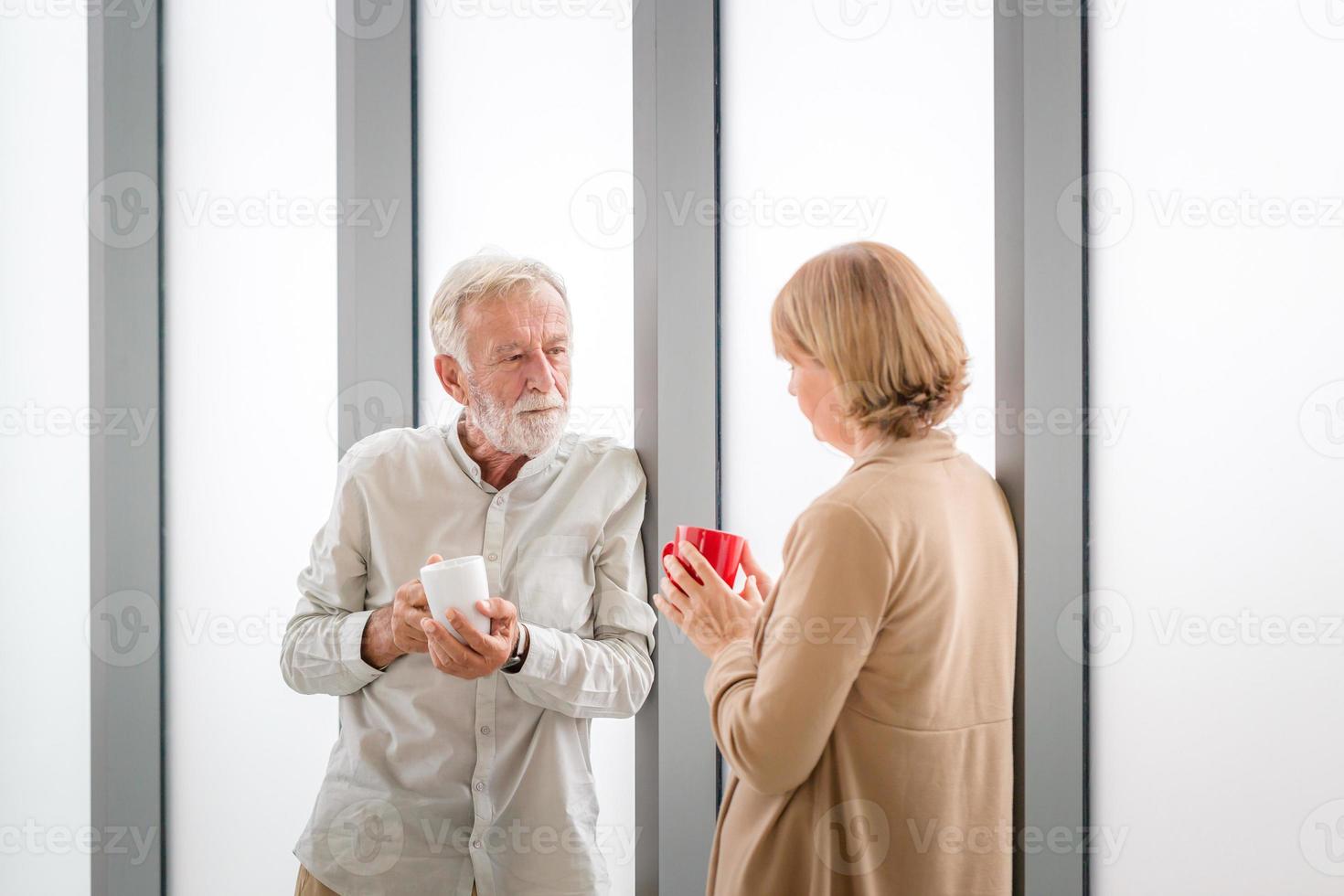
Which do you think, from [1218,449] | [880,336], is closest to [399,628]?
[880,336]

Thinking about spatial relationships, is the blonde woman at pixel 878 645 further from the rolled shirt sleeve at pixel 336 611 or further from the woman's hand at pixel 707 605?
the rolled shirt sleeve at pixel 336 611

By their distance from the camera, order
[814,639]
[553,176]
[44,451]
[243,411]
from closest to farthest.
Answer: [814,639] < [553,176] < [243,411] < [44,451]

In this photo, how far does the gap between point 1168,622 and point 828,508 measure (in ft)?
2.38

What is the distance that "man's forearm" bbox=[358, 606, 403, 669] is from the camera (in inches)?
60.4

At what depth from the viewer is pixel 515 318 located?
A: 154 cm

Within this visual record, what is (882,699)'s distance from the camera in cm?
112

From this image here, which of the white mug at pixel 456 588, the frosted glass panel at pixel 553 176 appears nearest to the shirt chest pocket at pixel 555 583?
the white mug at pixel 456 588

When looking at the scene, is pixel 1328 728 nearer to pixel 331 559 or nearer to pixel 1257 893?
pixel 1257 893

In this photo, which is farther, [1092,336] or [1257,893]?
[1092,336]

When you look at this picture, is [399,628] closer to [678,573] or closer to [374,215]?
[678,573]

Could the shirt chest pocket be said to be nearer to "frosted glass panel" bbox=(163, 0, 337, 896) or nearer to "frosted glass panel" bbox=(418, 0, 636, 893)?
"frosted glass panel" bbox=(418, 0, 636, 893)

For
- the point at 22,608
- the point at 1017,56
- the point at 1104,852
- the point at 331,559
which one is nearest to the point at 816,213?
the point at 1017,56

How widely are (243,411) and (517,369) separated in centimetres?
97

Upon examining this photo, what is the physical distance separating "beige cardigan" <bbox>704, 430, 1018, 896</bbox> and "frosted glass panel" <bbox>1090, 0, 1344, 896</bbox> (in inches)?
15.4
